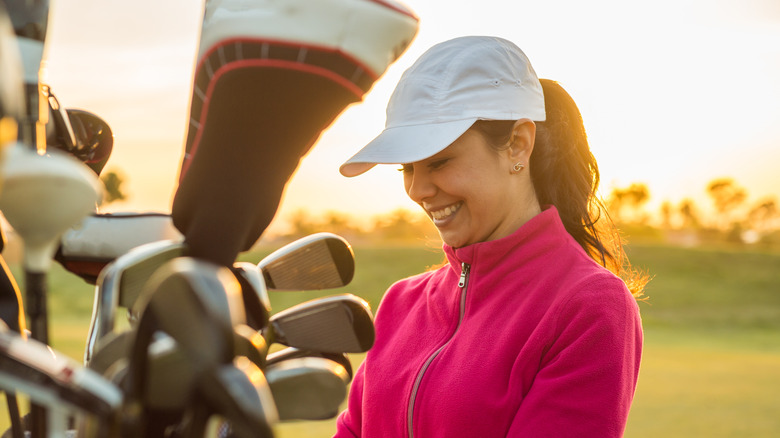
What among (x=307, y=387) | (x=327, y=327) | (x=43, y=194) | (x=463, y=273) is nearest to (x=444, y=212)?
(x=463, y=273)

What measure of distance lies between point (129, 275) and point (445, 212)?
76cm

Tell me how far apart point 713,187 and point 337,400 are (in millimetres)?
36206

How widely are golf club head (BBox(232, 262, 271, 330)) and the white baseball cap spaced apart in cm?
51

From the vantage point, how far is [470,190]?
4.04 feet

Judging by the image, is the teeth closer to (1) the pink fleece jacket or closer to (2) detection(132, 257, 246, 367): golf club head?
(1) the pink fleece jacket

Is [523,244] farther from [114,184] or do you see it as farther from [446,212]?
[114,184]

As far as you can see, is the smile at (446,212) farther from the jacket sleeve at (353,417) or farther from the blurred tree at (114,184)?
the blurred tree at (114,184)

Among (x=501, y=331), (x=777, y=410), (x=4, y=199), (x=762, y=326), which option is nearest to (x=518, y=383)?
(x=501, y=331)

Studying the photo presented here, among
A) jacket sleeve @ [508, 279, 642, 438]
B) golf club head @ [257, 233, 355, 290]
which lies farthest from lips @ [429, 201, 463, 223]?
golf club head @ [257, 233, 355, 290]

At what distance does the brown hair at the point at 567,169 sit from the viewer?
1.35 metres

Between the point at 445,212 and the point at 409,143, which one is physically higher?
the point at 409,143

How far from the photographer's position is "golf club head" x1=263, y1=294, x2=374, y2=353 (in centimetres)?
66

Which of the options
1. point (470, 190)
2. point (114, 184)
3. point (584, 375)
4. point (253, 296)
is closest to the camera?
point (253, 296)

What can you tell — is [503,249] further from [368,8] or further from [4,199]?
[4,199]
